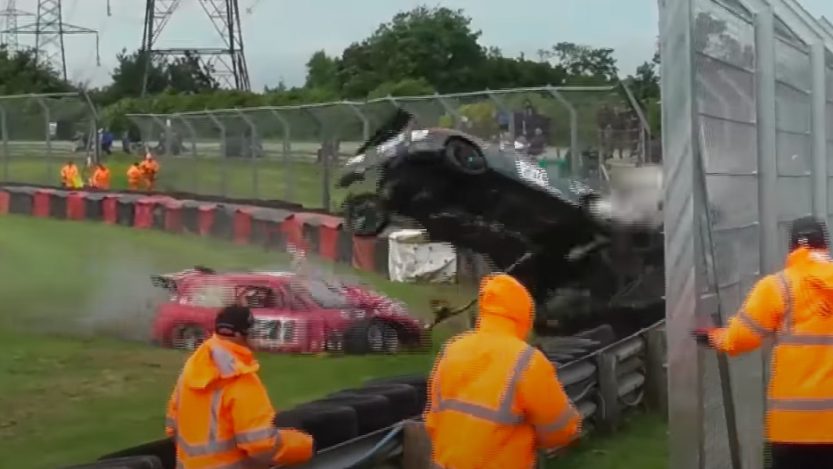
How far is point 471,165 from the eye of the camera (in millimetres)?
11297

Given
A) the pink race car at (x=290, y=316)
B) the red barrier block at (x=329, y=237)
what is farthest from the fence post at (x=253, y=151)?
the pink race car at (x=290, y=316)

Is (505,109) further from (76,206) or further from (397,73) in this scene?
(76,206)

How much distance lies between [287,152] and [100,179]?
789cm

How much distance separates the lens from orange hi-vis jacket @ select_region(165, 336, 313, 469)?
5320 millimetres

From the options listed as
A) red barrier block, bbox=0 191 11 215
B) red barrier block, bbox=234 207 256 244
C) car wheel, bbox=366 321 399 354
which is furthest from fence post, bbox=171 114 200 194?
car wheel, bbox=366 321 399 354

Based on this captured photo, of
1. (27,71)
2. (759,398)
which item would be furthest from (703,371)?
(27,71)

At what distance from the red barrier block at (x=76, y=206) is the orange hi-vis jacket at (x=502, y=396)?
2546 centimetres

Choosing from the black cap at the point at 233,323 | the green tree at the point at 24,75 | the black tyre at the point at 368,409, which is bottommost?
the black tyre at the point at 368,409

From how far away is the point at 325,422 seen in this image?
693 cm

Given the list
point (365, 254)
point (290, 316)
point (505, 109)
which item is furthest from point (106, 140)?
point (290, 316)

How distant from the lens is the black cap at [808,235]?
6.35m

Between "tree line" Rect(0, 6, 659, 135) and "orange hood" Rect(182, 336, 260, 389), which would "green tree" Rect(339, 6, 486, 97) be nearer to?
"tree line" Rect(0, 6, 659, 135)

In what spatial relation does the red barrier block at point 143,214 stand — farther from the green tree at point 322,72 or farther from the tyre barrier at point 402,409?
the tyre barrier at point 402,409

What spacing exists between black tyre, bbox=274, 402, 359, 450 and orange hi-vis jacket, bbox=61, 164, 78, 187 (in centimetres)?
2462
